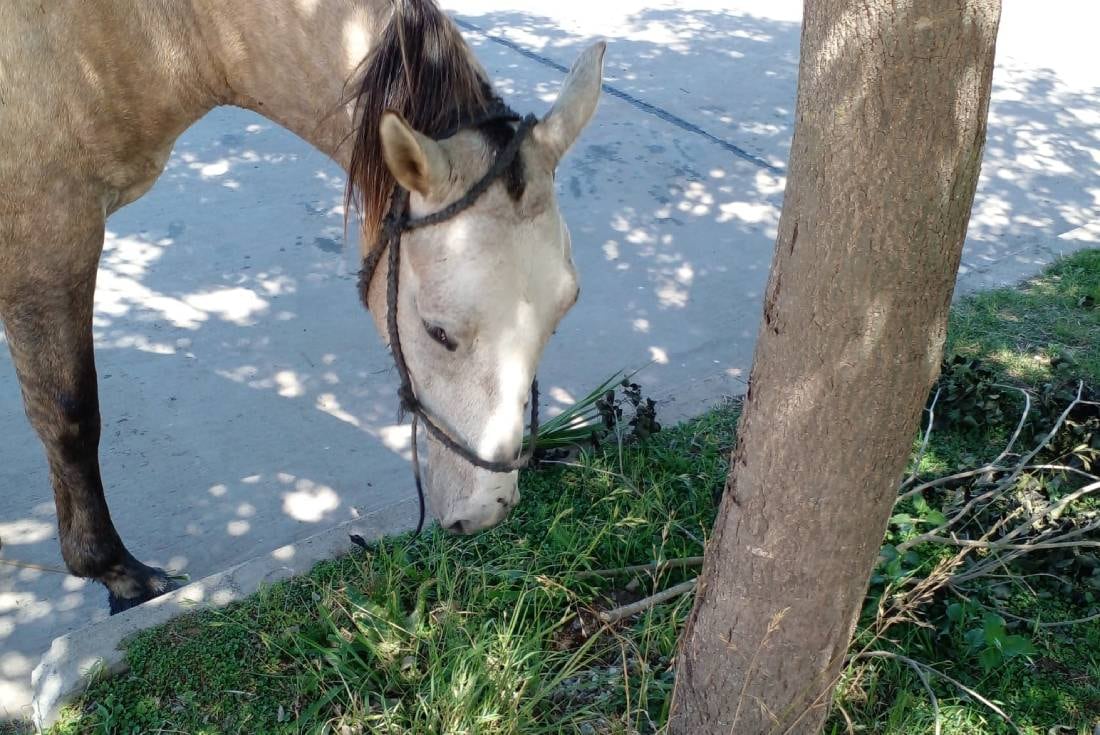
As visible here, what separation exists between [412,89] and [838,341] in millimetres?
1090

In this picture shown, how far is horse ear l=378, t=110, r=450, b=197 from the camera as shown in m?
1.76

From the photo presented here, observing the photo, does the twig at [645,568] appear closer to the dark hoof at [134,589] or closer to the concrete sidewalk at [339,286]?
the concrete sidewalk at [339,286]

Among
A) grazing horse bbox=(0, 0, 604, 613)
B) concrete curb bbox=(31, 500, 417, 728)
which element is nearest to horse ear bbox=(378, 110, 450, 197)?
grazing horse bbox=(0, 0, 604, 613)

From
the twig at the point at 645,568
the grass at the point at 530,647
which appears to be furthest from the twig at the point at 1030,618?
the twig at the point at 645,568

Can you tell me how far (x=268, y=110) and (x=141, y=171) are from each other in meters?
0.46

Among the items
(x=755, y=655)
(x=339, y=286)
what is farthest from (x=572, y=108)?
(x=339, y=286)

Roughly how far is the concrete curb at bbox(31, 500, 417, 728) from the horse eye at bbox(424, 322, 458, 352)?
3.94ft

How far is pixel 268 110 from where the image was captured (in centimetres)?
254

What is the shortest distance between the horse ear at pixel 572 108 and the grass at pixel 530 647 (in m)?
1.10

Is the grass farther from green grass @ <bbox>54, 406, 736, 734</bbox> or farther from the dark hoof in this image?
the dark hoof

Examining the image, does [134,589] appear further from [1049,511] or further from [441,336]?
[1049,511]

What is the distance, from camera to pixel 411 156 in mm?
1852

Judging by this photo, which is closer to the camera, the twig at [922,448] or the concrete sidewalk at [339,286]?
the twig at [922,448]

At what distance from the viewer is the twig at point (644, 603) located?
2531mm
